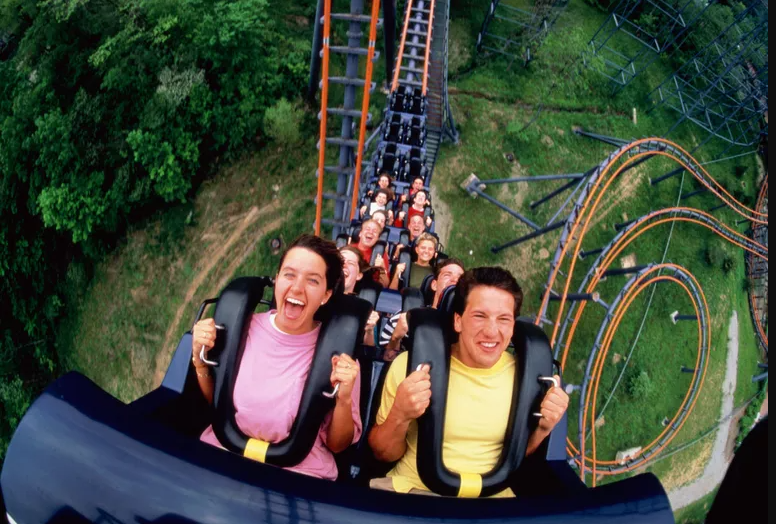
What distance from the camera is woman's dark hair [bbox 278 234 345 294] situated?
2.18 meters

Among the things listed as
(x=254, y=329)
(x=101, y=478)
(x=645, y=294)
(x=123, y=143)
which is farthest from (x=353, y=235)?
(x=645, y=294)

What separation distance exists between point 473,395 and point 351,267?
204 cm

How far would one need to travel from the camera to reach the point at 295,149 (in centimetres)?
1064

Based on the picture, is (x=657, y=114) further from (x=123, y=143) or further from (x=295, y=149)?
(x=123, y=143)

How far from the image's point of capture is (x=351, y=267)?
3941 mm

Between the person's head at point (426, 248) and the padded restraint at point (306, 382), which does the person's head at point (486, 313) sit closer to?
the padded restraint at point (306, 382)

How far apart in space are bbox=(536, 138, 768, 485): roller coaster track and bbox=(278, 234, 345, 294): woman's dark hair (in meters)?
5.75

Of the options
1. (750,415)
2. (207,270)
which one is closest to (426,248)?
(207,270)

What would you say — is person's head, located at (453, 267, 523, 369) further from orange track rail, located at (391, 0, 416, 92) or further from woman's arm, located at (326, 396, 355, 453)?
orange track rail, located at (391, 0, 416, 92)

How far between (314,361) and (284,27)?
11.0m

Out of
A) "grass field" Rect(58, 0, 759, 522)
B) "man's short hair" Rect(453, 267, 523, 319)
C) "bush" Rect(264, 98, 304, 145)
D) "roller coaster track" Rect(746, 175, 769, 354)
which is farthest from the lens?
"roller coaster track" Rect(746, 175, 769, 354)

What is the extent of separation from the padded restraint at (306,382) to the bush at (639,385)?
9766mm

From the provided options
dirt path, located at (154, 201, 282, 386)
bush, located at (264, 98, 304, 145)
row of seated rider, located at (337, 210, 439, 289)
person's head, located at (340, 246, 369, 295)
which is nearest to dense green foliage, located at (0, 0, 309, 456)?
bush, located at (264, 98, 304, 145)

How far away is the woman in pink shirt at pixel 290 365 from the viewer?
2.08 meters
